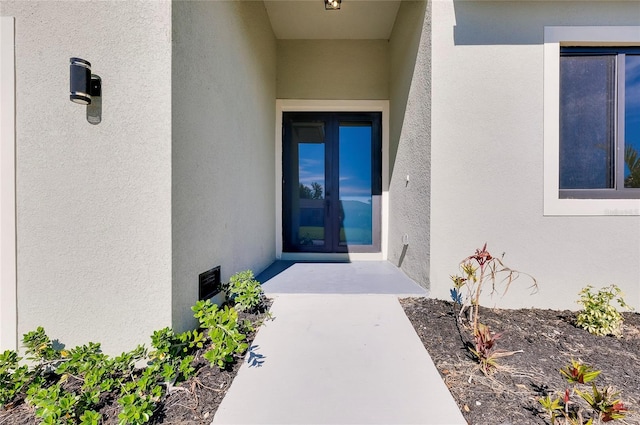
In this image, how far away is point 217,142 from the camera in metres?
2.82

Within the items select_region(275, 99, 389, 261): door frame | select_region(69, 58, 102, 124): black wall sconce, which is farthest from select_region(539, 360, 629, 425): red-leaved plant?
select_region(69, 58, 102, 124): black wall sconce

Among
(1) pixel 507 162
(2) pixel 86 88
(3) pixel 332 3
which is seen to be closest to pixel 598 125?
(1) pixel 507 162

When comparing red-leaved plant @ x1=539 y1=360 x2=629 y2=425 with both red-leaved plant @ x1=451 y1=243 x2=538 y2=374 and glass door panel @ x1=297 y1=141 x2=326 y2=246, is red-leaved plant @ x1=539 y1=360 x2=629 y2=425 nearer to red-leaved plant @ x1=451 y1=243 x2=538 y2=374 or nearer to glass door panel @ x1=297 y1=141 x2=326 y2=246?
red-leaved plant @ x1=451 y1=243 x2=538 y2=374

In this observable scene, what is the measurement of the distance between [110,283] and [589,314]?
439 cm

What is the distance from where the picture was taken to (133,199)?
213 centimetres

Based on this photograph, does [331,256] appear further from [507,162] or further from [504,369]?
[504,369]

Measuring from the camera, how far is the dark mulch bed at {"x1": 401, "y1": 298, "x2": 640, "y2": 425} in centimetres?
173

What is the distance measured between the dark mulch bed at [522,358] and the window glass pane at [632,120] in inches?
63.9

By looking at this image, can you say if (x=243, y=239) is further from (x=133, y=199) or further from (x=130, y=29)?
(x=130, y=29)

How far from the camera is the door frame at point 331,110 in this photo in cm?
510

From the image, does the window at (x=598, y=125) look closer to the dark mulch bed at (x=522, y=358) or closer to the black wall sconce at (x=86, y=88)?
the dark mulch bed at (x=522, y=358)

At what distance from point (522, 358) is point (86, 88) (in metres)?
3.99

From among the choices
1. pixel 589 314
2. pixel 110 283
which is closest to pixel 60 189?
pixel 110 283

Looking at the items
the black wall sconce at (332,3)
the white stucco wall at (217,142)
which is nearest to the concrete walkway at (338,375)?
the white stucco wall at (217,142)
